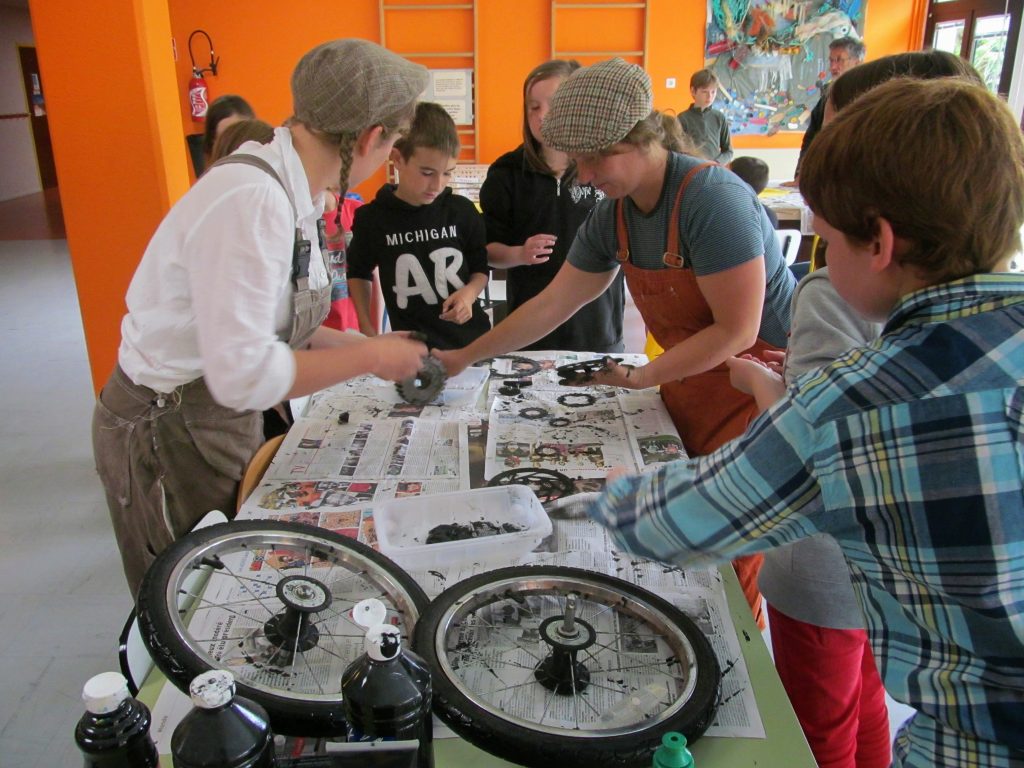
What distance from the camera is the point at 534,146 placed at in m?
2.56

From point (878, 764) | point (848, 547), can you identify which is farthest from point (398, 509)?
point (878, 764)

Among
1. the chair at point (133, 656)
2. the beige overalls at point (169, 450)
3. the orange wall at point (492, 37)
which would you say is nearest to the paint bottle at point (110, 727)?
the chair at point (133, 656)

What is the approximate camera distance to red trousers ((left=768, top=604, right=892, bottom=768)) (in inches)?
56.0

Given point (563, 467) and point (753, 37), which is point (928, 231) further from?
point (753, 37)

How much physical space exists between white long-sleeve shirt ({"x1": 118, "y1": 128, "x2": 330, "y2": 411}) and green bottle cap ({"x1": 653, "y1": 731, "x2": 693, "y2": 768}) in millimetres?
805

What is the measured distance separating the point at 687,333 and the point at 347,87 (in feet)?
3.21

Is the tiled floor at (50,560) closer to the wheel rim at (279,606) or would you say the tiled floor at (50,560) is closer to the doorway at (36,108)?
the wheel rim at (279,606)

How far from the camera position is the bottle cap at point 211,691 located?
0.67m

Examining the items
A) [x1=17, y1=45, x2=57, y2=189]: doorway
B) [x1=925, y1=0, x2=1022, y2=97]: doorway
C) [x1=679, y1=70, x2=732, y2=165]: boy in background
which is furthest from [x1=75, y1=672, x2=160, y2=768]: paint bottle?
[x1=17, y1=45, x2=57, y2=189]: doorway

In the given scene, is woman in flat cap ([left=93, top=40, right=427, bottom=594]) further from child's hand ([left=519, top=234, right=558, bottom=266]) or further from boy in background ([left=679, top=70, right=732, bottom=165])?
boy in background ([left=679, top=70, right=732, bottom=165])

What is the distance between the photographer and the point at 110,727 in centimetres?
68

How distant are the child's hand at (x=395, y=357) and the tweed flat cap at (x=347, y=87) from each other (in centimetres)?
40

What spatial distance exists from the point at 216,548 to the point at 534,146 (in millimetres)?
1791

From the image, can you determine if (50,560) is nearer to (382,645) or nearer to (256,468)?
(256,468)
